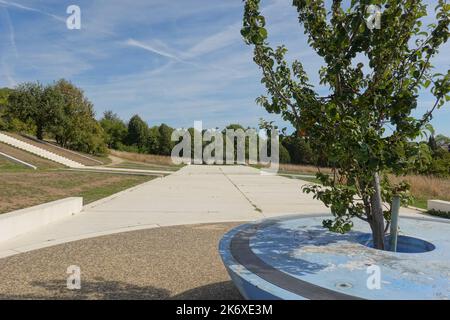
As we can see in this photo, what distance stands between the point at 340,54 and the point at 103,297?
3.44 meters

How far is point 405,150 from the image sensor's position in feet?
10.2

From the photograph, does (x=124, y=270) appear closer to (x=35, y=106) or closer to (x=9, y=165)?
(x=9, y=165)

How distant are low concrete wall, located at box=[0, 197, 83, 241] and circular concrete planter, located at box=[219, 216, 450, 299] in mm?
4520

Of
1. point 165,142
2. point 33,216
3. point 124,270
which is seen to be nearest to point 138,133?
point 165,142

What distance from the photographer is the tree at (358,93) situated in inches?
121

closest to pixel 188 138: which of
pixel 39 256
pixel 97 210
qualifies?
pixel 97 210

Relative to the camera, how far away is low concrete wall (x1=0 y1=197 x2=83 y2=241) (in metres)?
6.57

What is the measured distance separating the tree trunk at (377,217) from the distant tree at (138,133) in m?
59.5

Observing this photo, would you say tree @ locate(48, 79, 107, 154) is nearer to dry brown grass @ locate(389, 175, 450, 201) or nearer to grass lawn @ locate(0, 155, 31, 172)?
grass lawn @ locate(0, 155, 31, 172)

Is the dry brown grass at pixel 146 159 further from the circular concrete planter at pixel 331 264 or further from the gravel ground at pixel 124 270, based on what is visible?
the circular concrete planter at pixel 331 264

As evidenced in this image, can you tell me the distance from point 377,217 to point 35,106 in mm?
44849

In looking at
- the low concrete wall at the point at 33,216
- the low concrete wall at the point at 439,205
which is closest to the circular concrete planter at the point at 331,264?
the low concrete wall at the point at 33,216

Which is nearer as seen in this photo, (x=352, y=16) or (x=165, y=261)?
(x=352, y=16)

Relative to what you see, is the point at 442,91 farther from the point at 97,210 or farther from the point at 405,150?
the point at 97,210
